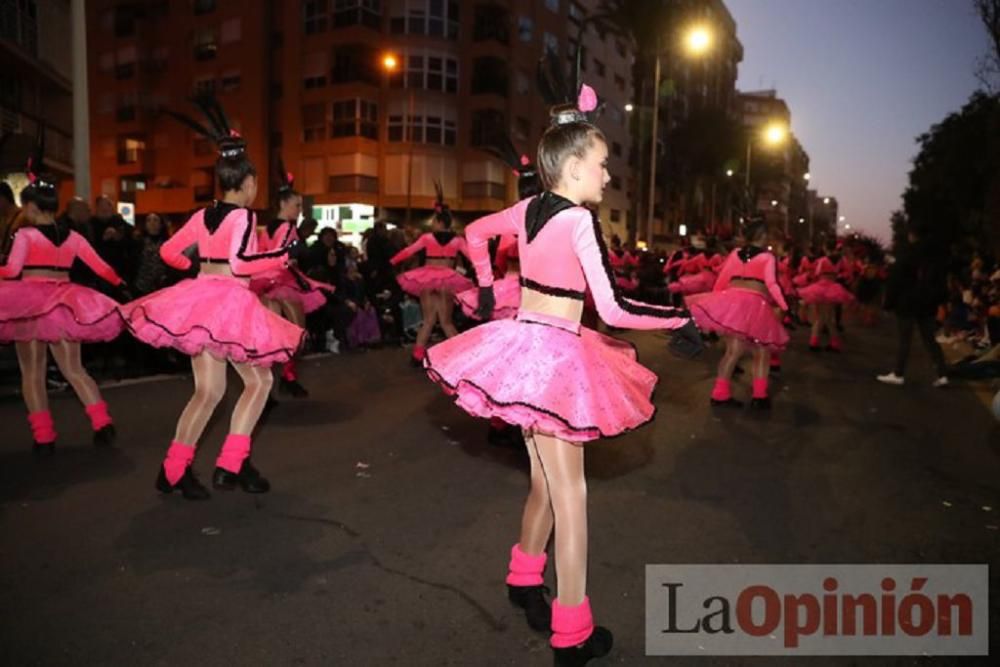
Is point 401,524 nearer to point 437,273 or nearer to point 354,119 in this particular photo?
point 437,273

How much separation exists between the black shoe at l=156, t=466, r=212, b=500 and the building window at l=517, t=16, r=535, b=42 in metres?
44.4

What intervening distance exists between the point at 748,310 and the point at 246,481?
5.65 m

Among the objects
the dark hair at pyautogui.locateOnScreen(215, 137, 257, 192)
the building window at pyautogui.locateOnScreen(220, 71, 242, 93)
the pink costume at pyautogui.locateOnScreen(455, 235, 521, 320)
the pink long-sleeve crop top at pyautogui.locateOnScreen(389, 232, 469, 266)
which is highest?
the building window at pyautogui.locateOnScreen(220, 71, 242, 93)

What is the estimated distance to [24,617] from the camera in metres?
3.42

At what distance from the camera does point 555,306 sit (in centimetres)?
318

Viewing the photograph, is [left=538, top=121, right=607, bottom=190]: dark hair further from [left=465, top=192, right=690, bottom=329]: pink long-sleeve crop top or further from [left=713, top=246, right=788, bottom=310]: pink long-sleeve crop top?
[left=713, top=246, right=788, bottom=310]: pink long-sleeve crop top

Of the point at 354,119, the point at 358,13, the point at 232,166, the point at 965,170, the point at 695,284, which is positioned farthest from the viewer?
the point at 354,119

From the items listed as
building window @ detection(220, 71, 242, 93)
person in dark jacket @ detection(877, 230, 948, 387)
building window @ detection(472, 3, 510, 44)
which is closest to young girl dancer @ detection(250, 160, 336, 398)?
person in dark jacket @ detection(877, 230, 948, 387)

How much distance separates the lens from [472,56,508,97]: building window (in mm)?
43681

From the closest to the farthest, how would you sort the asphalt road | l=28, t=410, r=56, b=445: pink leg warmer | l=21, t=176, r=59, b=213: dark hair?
the asphalt road, l=21, t=176, r=59, b=213: dark hair, l=28, t=410, r=56, b=445: pink leg warmer

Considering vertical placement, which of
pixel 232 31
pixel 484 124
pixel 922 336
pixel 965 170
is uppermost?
pixel 232 31

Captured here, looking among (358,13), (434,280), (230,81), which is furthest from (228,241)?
(230,81)

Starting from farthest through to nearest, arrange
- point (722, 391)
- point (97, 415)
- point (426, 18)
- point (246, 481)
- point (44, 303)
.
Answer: point (426, 18)
point (722, 391)
point (97, 415)
point (44, 303)
point (246, 481)

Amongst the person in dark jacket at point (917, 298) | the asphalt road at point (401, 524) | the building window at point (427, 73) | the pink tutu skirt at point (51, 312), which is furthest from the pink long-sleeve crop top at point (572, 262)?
the building window at point (427, 73)
